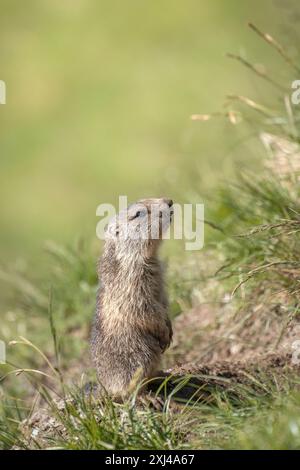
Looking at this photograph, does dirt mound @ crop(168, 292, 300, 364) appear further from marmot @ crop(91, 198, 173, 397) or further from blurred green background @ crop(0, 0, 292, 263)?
blurred green background @ crop(0, 0, 292, 263)

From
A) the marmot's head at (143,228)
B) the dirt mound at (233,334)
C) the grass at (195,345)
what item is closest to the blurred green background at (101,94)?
the grass at (195,345)

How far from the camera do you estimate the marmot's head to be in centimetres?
490

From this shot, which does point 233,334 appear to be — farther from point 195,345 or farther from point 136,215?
point 136,215

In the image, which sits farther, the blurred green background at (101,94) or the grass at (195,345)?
the blurred green background at (101,94)

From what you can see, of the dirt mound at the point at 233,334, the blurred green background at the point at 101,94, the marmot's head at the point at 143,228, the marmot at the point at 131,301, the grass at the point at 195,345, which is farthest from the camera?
the blurred green background at the point at 101,94

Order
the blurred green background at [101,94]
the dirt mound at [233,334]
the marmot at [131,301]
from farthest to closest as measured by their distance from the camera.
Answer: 1. the blurred green background at [101,94]
2. the dirt mound at [233,334]
3. the marmot at [131,301]

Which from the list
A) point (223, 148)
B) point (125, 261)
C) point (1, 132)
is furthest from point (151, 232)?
point (1, 132)

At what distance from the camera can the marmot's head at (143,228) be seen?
16.1 ft

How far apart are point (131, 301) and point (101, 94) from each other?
314 inches

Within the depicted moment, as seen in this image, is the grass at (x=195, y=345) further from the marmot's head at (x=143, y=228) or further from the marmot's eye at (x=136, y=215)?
the marmot's eye at (x=136, y=215)

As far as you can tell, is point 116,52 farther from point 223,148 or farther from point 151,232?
point 151,232

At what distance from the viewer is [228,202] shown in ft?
20.0

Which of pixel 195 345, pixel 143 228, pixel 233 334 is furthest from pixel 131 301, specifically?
pixel 195 345

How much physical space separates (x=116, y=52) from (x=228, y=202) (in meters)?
7.34
